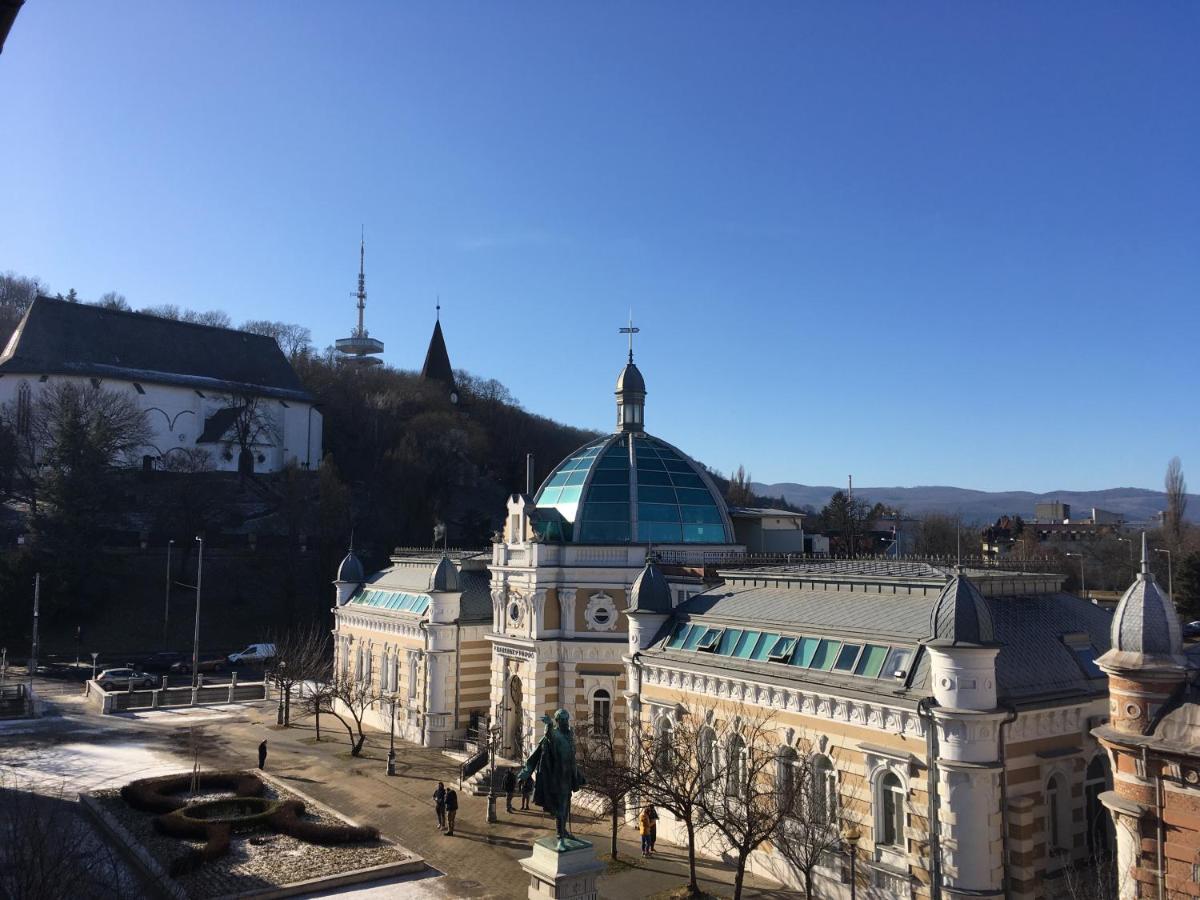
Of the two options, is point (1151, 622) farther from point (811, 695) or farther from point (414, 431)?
point (414, 431)

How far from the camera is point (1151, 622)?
15.9 meters

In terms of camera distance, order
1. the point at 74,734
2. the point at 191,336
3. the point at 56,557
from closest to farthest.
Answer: the point at 74,734 < the point at 56,557 < the point at 191,336

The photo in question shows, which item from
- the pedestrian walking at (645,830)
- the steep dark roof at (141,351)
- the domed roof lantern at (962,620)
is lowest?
the pedestrian walking at (645,830)

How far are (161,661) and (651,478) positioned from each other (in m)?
45.1

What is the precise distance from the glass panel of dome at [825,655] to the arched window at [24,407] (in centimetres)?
7933

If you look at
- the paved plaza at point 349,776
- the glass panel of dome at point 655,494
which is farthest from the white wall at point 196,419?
the glass panel of dome at point 655,494

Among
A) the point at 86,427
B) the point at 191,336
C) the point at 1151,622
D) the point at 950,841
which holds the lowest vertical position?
the point at 950,841

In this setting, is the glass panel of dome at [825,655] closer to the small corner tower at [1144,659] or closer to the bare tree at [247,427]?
Result: the small corner tower at [1144,659]

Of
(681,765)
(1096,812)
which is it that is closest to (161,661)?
(681,765)

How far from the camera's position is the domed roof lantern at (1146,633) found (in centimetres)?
1570

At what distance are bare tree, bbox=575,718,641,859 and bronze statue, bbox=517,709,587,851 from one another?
17.1 feet

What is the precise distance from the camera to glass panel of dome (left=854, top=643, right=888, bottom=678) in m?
22.5

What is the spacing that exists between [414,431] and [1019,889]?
289 ft

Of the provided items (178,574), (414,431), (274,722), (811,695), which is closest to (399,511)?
(414,431)
